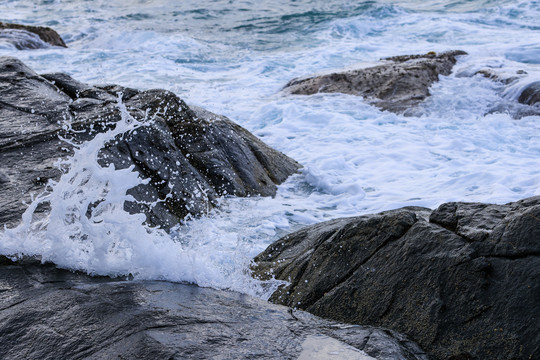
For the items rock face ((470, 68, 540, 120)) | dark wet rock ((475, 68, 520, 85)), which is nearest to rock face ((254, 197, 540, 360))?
rock face ((470, 68, 540, 120))

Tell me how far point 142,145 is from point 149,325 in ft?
9.53

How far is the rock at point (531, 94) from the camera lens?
29.2 feet

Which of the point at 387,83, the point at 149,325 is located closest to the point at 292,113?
the point at 387,83

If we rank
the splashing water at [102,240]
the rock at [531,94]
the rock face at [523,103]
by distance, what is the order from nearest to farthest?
the splashing water at [102,240], the rock face at [523,103], the rock at [531,94]

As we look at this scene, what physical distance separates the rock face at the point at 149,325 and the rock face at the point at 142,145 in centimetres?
116

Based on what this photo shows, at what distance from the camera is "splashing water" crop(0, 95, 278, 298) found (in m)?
3.14

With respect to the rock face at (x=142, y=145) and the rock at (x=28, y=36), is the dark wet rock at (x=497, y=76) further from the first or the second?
the rock at (x=28, y=36)

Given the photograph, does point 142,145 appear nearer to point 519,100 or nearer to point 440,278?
point 440,278

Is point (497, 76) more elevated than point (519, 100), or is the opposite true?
point (497, 76)

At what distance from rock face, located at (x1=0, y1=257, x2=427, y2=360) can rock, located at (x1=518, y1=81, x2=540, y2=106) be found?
7470mm

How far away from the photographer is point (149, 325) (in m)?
2.46

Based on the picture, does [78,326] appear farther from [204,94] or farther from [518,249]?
[204,94]

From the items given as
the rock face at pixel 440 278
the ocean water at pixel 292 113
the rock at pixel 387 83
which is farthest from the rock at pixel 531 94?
the rock face at pixel 440 278

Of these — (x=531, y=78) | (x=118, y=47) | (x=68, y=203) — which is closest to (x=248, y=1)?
(x=118, y=47)
